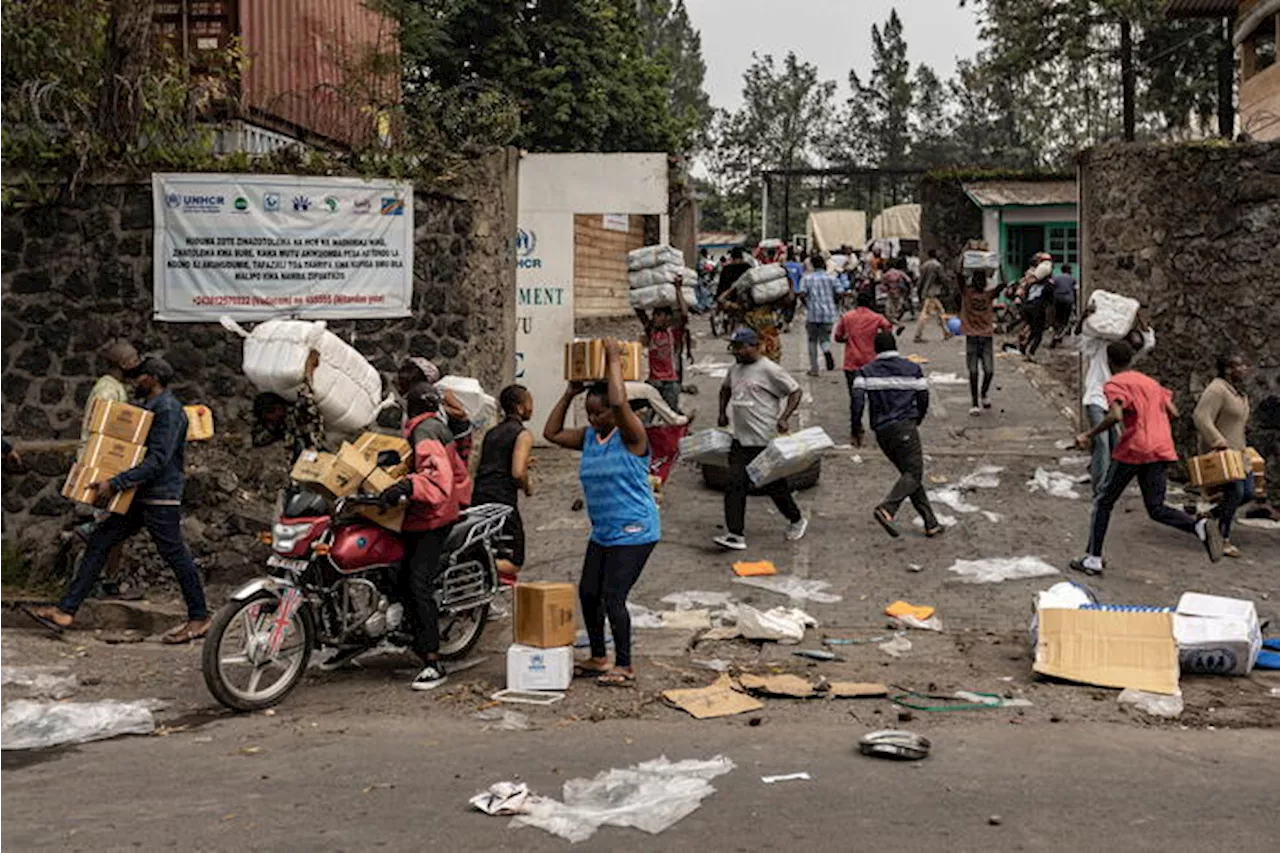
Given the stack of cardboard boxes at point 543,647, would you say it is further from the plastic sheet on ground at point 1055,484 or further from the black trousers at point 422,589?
the plastic sheet on ground at point 1055,484

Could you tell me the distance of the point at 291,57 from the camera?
620 inches

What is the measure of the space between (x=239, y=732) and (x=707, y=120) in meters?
68.1

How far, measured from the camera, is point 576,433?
763 centimetres

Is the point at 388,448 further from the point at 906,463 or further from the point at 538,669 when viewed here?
the point at 906,463

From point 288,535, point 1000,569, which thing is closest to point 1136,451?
point 1000,569

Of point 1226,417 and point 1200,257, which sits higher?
point 1200,257

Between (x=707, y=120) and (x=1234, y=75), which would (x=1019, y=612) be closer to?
(x=1234, y=75)

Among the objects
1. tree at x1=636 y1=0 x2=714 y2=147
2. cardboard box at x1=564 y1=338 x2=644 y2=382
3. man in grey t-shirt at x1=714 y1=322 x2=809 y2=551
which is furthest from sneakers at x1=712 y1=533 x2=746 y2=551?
tree at x1=636 y1=0 x2=714 y2=147

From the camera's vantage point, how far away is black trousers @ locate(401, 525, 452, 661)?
7320 millimetres

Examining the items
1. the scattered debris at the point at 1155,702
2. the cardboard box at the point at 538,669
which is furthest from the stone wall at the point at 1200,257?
the cardboard box at the point at 538,669

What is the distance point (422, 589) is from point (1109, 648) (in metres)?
3.86

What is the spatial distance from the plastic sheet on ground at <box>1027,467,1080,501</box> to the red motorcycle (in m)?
6.56

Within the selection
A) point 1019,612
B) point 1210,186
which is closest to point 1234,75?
point 1210,186

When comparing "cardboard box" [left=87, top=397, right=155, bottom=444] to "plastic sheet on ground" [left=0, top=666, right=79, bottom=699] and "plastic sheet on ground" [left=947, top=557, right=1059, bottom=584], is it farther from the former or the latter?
"plastic sheet on ground" [left=947, top=557, right=1059, bottom=584]
